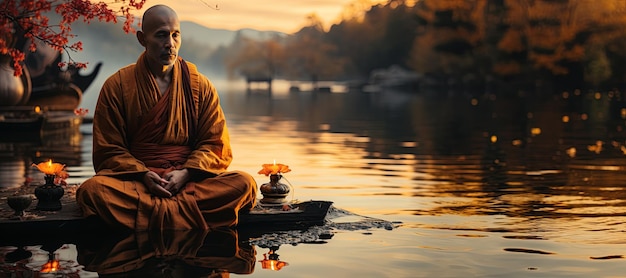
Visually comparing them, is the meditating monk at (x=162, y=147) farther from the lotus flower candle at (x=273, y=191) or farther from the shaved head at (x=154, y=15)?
the lotus flower candle at (x=273, y=191)

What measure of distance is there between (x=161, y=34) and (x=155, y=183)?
1.24m

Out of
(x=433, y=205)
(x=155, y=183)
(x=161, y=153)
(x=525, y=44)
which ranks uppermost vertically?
(x=525, y=44)

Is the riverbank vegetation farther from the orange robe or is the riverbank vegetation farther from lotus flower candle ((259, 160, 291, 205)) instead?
the orange robe

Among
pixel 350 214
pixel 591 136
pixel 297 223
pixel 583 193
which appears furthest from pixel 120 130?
pixel 591 136

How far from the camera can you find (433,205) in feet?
36.3

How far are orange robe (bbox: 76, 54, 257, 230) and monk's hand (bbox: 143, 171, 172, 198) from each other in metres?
0.05

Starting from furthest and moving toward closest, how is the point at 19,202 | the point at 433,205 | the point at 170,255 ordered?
the point at 433,205 < the point at 19,202 < the point at 170,255

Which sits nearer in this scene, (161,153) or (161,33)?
(161,33)

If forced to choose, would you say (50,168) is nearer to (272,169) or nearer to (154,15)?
(154,15)

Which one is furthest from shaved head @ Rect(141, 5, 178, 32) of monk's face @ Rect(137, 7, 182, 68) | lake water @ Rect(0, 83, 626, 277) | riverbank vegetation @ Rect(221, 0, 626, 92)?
riverbank vegetation @ Rect(221, 0, 626, 92)

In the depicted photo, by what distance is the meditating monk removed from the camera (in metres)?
8.77

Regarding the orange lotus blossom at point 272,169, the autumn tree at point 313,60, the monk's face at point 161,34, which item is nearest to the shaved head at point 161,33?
the monk's face at point 161,34

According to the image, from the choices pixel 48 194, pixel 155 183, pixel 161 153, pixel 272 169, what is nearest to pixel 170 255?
pixel 155 183

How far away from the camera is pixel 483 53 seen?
201 ft
